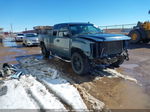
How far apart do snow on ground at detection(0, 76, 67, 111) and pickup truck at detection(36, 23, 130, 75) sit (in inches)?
68.8

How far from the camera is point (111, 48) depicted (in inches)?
194

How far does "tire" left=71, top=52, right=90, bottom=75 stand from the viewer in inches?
194

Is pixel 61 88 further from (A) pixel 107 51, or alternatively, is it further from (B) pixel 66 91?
(A) pixel 107 51

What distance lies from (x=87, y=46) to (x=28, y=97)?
2377 mm

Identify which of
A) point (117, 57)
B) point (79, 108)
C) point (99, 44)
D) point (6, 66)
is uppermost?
point (99, 44)

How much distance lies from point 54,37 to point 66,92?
150 inches

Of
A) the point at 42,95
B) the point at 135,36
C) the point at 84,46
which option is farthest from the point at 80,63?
the point at 135,36

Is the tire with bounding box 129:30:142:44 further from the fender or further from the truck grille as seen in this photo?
the fender

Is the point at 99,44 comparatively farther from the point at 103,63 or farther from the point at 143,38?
the point at 143,38

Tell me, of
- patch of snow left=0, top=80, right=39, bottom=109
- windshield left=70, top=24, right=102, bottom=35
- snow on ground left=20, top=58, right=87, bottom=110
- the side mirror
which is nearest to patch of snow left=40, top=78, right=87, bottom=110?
snow on ground left=20, top=58, right=87, bottom=110

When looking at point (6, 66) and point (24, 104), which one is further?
point (6, 66)

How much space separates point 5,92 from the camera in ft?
12.5

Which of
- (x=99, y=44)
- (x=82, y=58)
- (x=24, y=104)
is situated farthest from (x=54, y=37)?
(x=24, y=104)

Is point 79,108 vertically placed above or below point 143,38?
below
